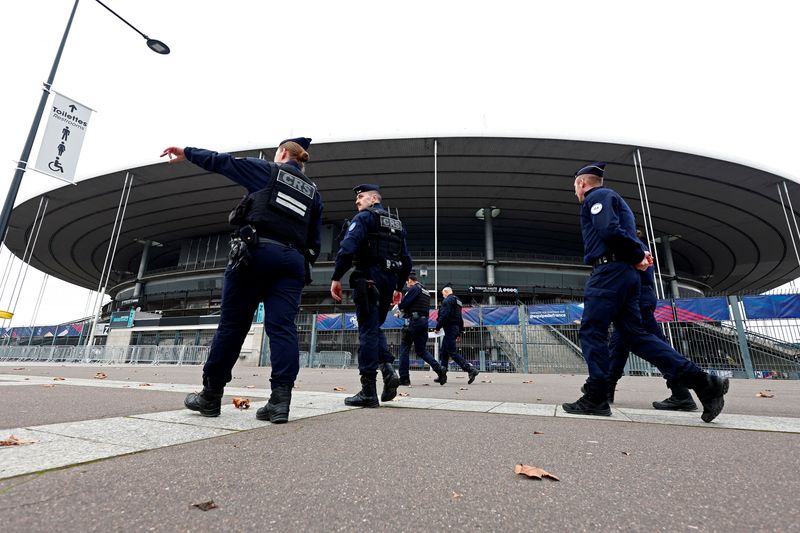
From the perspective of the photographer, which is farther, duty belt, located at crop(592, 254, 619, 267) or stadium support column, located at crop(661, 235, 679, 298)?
stadium support column, located at crop(661, 235, 679, 298)

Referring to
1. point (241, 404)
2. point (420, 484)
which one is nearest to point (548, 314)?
point (241, 404)

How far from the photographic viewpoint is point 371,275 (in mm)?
3445

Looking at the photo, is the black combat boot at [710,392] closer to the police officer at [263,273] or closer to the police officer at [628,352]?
the police officer at [628,352]

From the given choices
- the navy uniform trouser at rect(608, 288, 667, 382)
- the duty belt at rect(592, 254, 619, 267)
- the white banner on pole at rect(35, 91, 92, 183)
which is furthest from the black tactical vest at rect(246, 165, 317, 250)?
the white banner on pole at rect(35, 91, 92, 183)

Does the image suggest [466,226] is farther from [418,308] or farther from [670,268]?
[418,308]

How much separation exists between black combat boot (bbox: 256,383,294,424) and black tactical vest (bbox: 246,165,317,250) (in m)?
0.97

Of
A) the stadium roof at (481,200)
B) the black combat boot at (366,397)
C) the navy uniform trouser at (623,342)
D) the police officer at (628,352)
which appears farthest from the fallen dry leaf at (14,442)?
the stadium roof at (481,200)

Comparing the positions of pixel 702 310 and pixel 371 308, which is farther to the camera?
Result: pixel 702 310

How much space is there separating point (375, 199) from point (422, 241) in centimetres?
3184

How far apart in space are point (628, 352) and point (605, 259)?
1.01 m

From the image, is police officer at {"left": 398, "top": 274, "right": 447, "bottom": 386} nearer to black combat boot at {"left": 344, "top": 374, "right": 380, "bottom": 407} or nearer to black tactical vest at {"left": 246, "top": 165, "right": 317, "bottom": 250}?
black combat boot at {"left": 344, "top": 374, "right": 380, "bottom": 407}

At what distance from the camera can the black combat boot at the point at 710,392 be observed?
250 centimetres

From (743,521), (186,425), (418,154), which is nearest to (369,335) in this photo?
(186,425)

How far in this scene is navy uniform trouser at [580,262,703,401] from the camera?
9.51 feet
